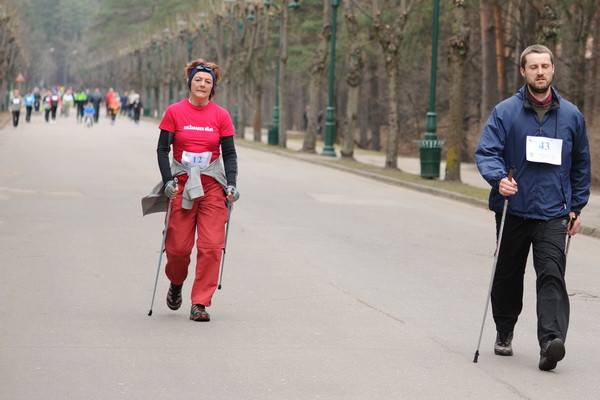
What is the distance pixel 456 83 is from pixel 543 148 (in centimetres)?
2158

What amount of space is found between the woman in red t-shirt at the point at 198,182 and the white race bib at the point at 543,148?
2.30 metres

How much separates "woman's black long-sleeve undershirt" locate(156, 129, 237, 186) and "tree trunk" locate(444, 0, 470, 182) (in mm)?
19661

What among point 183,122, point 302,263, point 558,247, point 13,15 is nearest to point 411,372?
point 558,247

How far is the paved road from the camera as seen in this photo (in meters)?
7.11

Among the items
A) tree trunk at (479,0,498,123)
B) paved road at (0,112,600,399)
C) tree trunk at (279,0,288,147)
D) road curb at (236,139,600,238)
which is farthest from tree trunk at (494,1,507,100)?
paved road at (0,112,600,399)

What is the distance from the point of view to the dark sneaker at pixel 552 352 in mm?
7465

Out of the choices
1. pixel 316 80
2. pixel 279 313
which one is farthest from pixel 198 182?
pixel 316 80

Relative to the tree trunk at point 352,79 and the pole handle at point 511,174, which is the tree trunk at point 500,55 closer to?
the tree trunk at point 352,79

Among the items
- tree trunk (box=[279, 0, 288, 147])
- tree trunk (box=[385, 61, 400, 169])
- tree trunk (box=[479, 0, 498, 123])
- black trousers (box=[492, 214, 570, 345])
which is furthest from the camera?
tree trunk (box=[279, 0, 288, 147])

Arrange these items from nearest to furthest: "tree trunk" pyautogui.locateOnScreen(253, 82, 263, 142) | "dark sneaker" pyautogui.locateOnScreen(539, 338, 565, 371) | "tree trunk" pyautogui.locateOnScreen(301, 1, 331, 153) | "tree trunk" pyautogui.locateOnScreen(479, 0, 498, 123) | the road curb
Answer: "dark sneaker" pyautogui.locateOnScreen(539, 338, 565, 371) → the road curb → "tree trunk" pyautogui.locateOnScreen(479, 0, 498, 123) → "tree trunk" pyautogui.locateOnScreen(301, 1, 331, 153) → "tree trunk" pyautogui.locateOnScreen(253, 82, 263, 142)

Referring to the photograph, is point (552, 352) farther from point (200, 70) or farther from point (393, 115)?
point (393, 115)

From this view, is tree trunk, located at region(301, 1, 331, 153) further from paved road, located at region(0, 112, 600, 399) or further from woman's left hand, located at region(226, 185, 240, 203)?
woman's left hand, located at region(226, 185, 240, 203)

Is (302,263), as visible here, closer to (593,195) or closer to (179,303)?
(179,303)

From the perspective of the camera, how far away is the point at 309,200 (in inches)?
848
